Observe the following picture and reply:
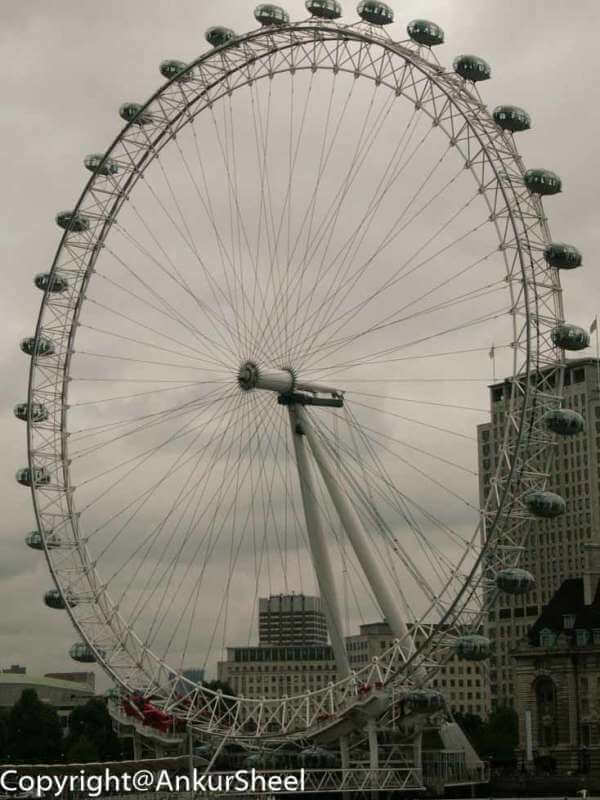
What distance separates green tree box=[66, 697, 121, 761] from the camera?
4294 inches

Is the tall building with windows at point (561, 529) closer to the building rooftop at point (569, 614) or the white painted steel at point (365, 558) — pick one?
the building rooftop at point (569, 614)

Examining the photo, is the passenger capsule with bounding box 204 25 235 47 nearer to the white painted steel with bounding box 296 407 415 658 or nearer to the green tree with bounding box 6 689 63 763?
the white painted steel with bounding box 296 407 415 658

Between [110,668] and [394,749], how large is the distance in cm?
1435

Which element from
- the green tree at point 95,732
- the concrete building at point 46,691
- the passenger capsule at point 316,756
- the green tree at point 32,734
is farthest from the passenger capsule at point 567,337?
the concrete building at point 46,691

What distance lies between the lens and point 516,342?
172 feet

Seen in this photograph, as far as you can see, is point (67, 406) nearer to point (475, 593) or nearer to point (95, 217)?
point (95, 217)

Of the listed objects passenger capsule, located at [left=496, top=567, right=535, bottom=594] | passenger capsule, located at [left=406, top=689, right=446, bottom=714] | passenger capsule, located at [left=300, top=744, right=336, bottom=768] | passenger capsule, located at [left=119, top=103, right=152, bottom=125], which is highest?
passenger capsule, located at [left=119, top=103, right=152, bottom=125]

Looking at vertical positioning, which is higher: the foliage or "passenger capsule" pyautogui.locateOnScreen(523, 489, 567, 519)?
"passenger capsule" pyautogui.locateOnScreen(523, 489, 567, 519)

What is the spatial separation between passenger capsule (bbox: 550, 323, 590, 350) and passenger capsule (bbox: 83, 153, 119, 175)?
74.6ft

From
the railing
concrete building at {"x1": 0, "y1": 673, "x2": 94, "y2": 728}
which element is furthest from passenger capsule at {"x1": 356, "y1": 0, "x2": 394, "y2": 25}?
concrete building at {"x1": 0, "y1": 673, "x2": 94, "y2": 728}

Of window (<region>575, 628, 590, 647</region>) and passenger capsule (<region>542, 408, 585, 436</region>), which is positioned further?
window (<region>575, 628, 590, 647</region>)

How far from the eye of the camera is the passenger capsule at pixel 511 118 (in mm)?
54375

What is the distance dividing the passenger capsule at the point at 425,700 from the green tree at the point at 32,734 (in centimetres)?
6086

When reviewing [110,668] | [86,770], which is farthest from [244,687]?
[86,770]
